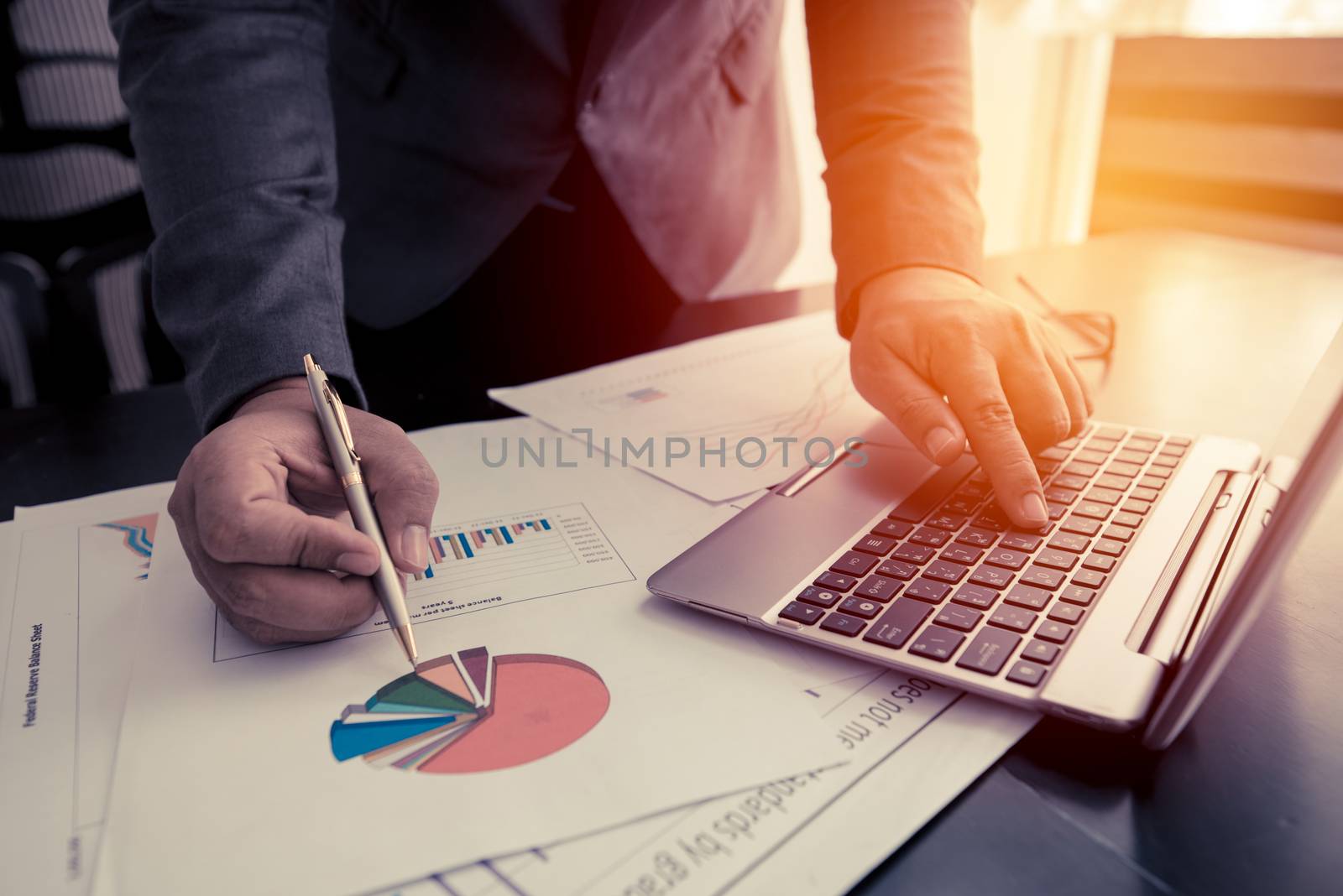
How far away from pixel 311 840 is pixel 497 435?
41 cm

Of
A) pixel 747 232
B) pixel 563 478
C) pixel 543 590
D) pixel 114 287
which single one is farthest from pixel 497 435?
pixel 114 287

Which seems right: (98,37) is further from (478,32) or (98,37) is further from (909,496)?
(909,496)

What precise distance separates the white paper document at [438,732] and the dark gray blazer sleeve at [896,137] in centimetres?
38

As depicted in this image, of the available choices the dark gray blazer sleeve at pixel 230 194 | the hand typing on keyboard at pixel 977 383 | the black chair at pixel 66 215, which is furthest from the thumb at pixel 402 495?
the black chair at pixel 66 215

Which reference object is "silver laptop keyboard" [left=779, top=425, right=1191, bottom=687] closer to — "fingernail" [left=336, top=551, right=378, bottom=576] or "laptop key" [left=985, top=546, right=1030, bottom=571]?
"laptop key" [left=985, top=546, right=1030, bottom=571]

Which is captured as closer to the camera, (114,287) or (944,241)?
(944,241)

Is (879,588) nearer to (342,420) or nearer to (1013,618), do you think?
(1013,618)

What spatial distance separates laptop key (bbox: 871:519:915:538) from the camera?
485mm

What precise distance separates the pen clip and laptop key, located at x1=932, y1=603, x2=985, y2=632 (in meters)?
0.31

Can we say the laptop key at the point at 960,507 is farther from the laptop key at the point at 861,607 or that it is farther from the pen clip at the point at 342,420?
the pen clip at the point at 342,420

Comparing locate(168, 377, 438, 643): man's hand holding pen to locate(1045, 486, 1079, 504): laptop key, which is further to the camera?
locate(1045, 486, 1079, 504): laptop key

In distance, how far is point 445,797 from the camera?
1.08 ft

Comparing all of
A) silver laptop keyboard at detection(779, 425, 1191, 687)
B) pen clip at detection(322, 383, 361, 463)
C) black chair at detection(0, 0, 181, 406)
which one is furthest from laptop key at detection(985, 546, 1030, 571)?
black chair at detection(0, 0, 181, 406)

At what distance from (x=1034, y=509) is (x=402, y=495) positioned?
0.35 m
